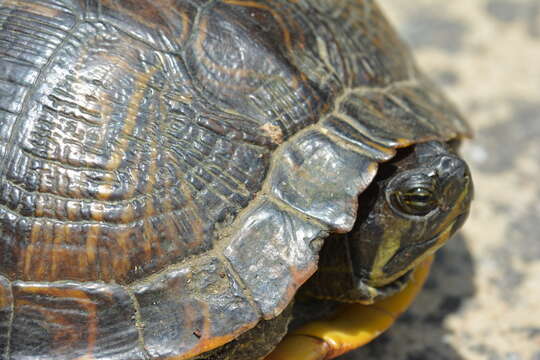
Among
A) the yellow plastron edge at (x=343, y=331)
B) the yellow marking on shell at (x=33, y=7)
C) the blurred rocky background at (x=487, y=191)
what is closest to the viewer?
the yellow marking on shell at (x=33, y=7)

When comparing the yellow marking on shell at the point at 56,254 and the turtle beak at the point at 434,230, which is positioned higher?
the yellow marking on shell at the point at 56,254

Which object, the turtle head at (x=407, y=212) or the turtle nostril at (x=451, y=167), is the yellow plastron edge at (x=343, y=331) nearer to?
the turtle head at (x=407, y=212)

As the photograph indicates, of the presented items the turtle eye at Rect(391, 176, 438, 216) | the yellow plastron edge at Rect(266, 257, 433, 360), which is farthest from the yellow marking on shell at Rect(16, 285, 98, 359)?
the turtle eye at Rect(391, 176, 438, 216)

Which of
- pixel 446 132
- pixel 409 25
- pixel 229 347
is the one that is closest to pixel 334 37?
pixel 446 132

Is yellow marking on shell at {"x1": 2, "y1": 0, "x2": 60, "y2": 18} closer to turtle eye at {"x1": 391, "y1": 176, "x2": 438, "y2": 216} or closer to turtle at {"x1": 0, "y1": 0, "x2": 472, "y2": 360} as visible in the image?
turtle at {"x1": 0, "y1": 0, "x2": 472, "y2": 360}

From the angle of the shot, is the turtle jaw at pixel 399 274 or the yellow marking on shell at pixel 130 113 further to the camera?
the turtle jaw at pixel 399 274

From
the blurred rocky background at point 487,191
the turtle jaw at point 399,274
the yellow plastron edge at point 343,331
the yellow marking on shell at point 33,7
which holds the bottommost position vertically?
the blurred rocky background at point 487,191

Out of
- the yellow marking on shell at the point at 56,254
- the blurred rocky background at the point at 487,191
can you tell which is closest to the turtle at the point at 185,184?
the yellow marking on shell at the point at 56,254
